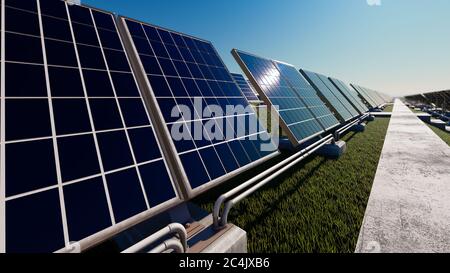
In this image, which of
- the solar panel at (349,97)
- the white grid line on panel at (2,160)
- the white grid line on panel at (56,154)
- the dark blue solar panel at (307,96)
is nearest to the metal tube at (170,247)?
the white grid line on panel at (56,154)

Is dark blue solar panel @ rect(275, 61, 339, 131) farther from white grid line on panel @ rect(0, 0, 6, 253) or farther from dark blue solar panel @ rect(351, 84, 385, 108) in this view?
dark blue solar panel @ rect(351, 84, 385, 108)

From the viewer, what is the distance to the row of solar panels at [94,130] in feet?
9.79

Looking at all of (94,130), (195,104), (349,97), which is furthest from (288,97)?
(349,97)

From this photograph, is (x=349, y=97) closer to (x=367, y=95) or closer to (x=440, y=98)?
(x=367, y=95)

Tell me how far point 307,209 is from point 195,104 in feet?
13.9

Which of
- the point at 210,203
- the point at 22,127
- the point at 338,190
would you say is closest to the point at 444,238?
the point at 338,190

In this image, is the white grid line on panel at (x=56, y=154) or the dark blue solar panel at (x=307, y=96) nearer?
the white grid line on panel at (x=56, y=154)

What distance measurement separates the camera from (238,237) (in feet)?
13.7

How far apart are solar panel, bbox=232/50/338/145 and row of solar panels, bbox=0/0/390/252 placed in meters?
2.44

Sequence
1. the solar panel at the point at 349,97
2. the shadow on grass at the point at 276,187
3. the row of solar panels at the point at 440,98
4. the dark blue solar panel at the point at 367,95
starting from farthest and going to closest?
the row of solar panels at the point at 440,98, the dark blue solar panel at the point at 367,95, the solar panel at the point at 349,97, the shadow on grass at the point at 276,187

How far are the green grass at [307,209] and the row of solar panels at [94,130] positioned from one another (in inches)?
56.2

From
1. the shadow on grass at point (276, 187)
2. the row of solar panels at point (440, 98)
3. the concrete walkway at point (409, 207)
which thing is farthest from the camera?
the row of solar panels at point (440, 98)

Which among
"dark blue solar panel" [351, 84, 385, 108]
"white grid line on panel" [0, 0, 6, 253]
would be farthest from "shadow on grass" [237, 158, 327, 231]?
"dark blue solar panel" [351, 84, 385, 108]

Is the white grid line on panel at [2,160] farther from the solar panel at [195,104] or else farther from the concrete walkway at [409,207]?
the concrete walkway at [409,207]
